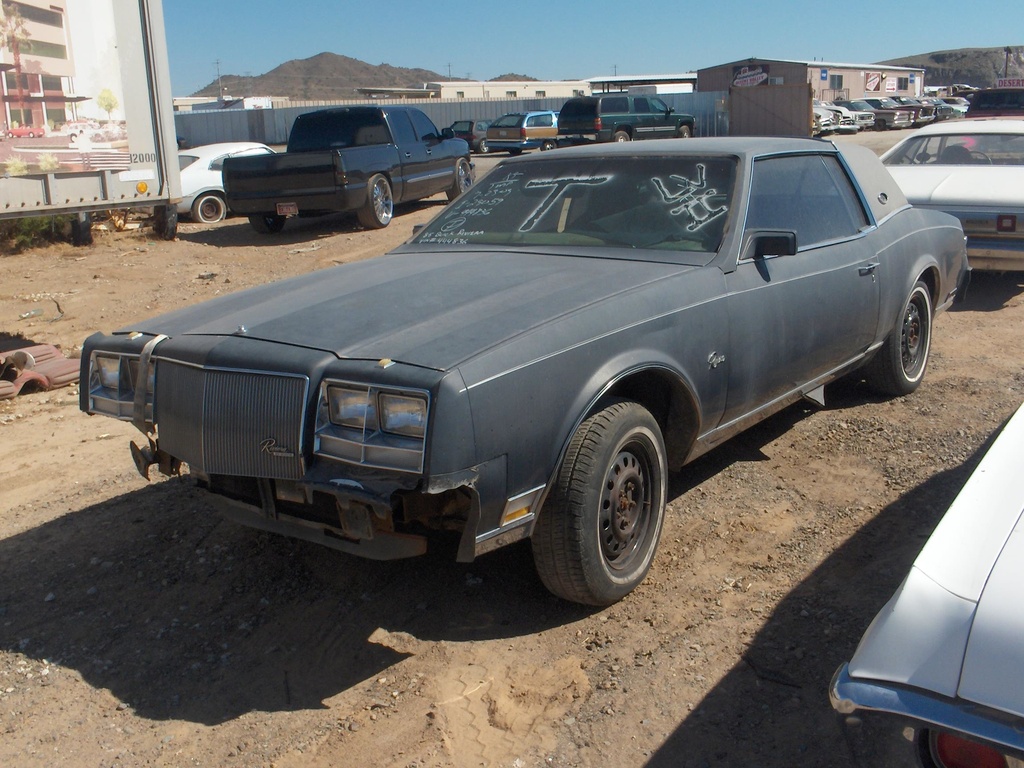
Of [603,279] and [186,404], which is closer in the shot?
[186,404]

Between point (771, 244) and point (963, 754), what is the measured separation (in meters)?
2.61

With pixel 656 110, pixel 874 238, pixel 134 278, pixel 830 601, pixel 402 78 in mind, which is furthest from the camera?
pixel 402 78

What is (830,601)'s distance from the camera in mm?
3549

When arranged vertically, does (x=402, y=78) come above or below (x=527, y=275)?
above

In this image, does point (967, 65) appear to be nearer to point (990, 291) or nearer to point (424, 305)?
point (990, 291)

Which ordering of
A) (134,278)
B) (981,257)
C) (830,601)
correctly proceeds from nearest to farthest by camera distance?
(830,601)
(981,257)
(134,278)

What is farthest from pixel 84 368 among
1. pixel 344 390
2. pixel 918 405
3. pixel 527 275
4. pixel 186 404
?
pixel 918 405

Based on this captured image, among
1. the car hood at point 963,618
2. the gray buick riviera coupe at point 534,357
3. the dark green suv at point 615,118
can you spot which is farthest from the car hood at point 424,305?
the dark green suv at point 615,118

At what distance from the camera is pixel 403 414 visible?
2.90 metres

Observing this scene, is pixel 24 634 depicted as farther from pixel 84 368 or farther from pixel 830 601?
pixel 830 601

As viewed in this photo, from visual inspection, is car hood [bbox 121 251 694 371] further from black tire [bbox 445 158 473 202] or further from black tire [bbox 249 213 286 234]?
black tire [bbox 445 158 473 202]

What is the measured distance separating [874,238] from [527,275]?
2.30 metres

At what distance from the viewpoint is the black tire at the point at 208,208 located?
15.0 m

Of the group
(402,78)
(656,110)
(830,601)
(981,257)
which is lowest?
(830,601)
